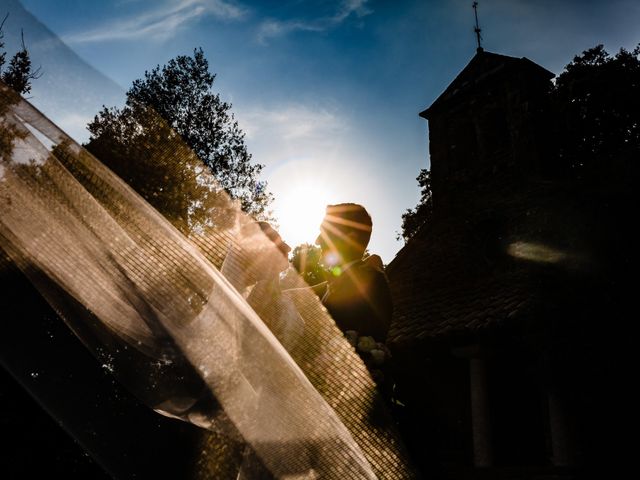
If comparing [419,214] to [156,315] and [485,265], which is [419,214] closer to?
[485,265]

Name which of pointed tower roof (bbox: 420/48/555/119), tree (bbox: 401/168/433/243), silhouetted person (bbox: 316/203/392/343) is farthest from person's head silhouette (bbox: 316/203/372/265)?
tree (bbox: 401/168/433/243)

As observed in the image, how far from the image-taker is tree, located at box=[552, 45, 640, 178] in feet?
53.8

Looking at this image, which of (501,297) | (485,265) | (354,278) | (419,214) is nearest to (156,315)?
(354,278)

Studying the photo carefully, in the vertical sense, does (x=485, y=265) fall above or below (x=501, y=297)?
above

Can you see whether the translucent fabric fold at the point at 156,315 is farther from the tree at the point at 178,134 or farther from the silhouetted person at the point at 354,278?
the tree at the point at 178,134

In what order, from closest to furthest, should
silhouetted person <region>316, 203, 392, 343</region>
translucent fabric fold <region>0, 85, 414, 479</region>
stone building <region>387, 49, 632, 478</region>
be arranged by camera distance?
1. translucent fabric fold <region>0, 85, 414, 479</region>
2. silhouetted person <region>316, 203, 392, 343</region>
3. stone building <region>387, 49, 632, 478</region>

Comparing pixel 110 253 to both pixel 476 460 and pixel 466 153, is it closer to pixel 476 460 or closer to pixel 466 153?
pixel 476 460

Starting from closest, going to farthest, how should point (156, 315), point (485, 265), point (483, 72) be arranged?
point (156, 315) → point (485, 265) → point (483, 72)

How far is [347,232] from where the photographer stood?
300 centimetres

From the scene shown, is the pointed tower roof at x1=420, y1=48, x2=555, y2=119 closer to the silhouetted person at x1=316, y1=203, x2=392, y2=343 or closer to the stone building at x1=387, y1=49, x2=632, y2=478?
the stone building at x1=387, y1=49, x2=632, y2=478

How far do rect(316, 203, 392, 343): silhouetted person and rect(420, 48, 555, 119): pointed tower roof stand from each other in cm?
877

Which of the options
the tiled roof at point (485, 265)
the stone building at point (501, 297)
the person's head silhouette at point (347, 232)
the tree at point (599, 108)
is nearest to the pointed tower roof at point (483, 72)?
the stone building at point (501, 297)

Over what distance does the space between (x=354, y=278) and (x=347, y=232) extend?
1.12ft

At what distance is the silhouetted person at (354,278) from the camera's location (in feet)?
9.50
